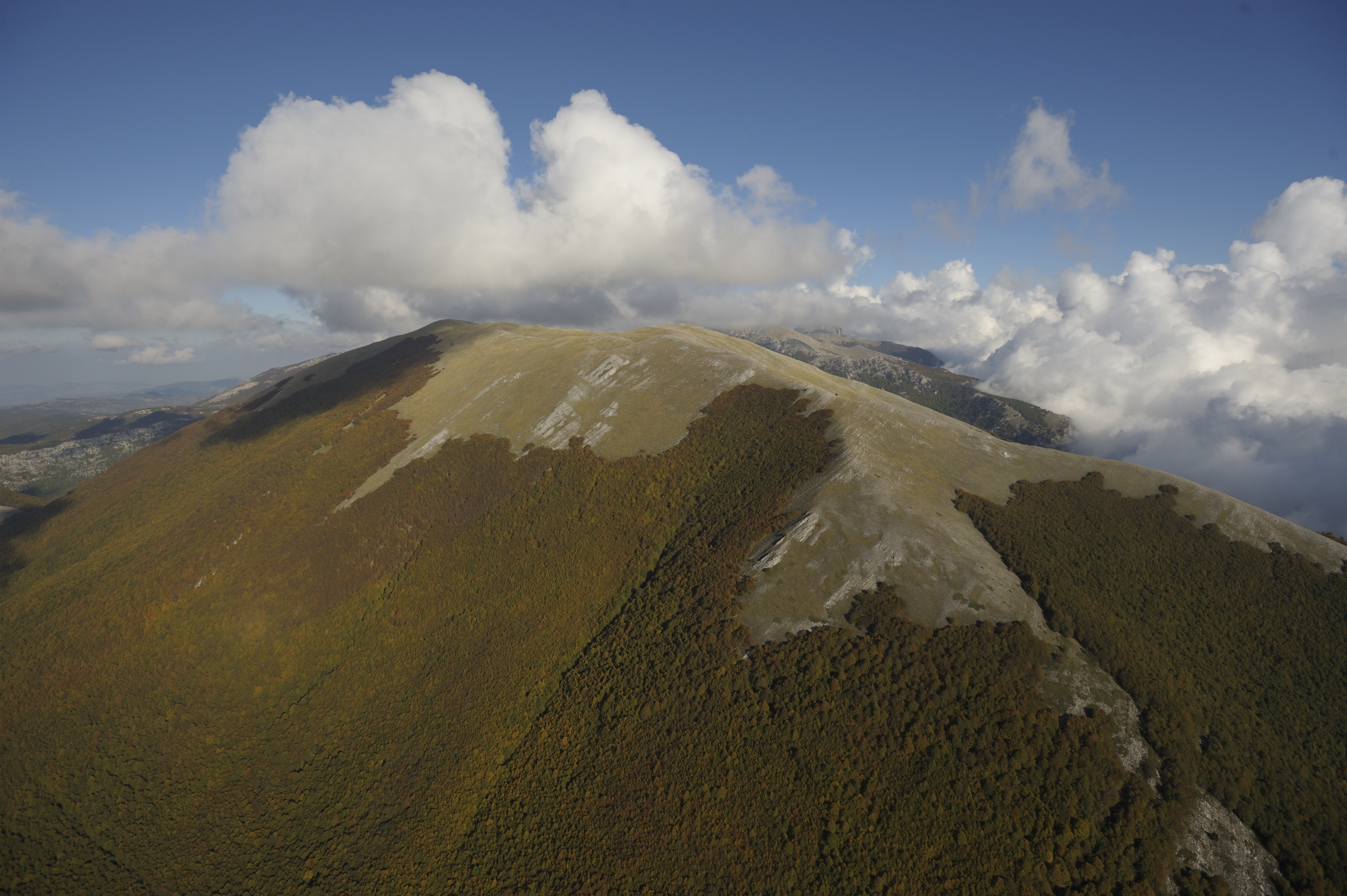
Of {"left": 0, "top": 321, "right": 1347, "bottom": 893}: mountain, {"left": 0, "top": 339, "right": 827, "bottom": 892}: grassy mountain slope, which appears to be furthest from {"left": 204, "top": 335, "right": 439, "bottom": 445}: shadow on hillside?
{"left": 0, "top": 321, "right": 1347, "bottom": 893}: mountain

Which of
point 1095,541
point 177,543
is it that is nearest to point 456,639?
point 177,543

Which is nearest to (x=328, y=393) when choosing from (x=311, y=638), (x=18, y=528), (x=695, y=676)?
(x=18, y=528)

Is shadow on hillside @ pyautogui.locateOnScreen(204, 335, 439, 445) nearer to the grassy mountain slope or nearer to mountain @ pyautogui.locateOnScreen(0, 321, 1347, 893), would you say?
the grassy mountain slope

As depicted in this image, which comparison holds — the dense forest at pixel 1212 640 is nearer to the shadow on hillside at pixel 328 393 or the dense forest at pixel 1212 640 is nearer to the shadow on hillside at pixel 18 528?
the shadow on hillside at pixel 328 393

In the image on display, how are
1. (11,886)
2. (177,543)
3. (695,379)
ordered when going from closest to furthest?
(11,886), (177,543), (695,379)

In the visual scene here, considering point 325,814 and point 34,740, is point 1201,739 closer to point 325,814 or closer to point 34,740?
point 325,814
